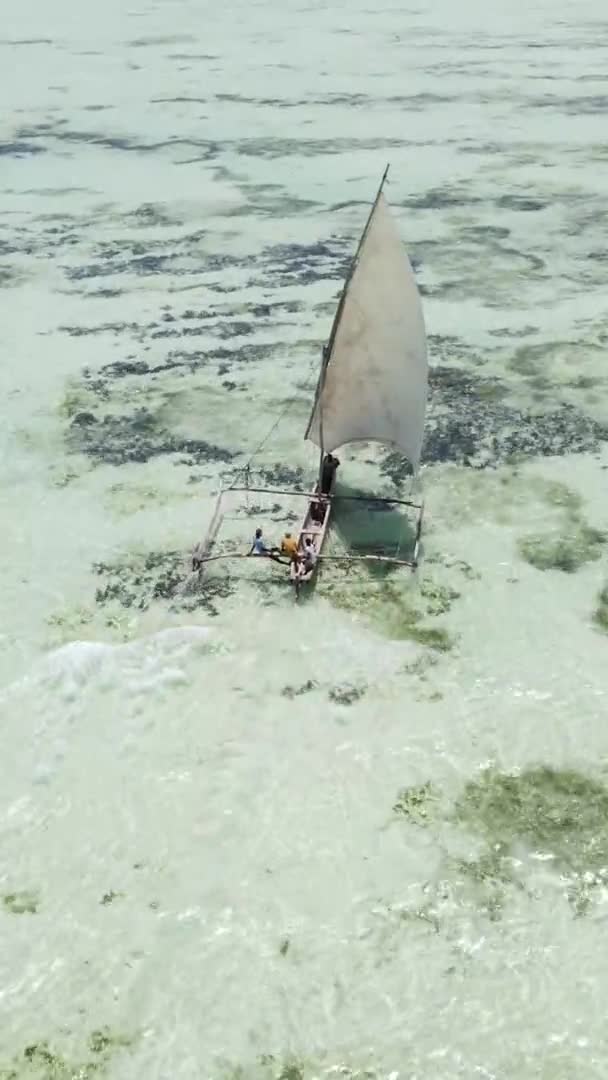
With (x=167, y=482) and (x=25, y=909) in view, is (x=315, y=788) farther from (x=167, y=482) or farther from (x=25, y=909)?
(x=167, y=482)

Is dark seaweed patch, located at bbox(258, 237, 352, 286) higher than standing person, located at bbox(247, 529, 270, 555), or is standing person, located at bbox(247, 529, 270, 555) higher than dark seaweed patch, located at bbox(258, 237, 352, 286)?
dark seaweed patch, located at bbox(258, 237, 352, 286)

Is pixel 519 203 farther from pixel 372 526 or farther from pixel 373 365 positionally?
pixel 372 526

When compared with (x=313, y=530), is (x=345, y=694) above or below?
below

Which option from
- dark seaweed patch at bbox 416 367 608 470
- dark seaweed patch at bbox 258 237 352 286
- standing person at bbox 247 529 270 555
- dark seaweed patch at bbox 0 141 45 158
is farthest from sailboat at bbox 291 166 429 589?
dark seaweed patch at bbox 0 141 45 158

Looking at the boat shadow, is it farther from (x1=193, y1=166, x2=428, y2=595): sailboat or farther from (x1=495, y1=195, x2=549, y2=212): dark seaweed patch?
(x1=495, y1=195, x2=549, y2=212): dark seaweed patch

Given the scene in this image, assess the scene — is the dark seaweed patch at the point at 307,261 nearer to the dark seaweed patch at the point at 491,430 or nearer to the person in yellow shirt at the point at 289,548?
the dark seaweed patch at the point at 491,430

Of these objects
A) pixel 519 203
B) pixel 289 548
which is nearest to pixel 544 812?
pixel 289 548

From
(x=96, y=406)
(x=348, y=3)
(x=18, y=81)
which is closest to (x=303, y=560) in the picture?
(x=96, y=406)
